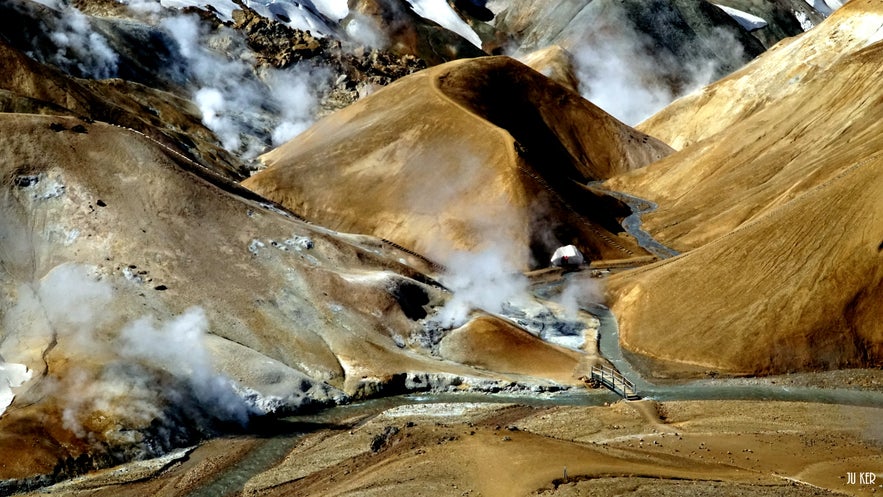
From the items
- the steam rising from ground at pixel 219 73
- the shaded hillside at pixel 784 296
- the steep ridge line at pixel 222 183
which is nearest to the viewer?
the shaded hillside at pixel 784 296

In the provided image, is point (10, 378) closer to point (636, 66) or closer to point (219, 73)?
point (219, 73)

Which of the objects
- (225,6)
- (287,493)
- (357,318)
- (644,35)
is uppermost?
(644,35)

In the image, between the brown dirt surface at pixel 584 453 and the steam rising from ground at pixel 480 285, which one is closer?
the brown dirt surface at pixel 584 453

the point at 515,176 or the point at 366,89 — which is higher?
the point at 366,89

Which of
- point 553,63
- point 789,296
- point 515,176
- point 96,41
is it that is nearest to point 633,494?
point 789,296

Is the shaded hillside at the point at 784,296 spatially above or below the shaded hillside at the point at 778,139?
below

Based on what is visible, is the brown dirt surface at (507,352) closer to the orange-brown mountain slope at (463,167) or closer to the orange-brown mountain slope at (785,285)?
the orange-brown mountain slope at (785,285)

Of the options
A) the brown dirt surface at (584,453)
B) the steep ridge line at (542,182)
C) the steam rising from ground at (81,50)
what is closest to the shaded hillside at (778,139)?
the steep ridge line at (542,182)

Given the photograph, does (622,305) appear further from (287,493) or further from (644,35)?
(644,35)

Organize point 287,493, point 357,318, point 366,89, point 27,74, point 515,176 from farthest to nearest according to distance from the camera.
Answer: point 366,89 < point 27,74 < point 515,176 < point 357,318 < point 287,493
